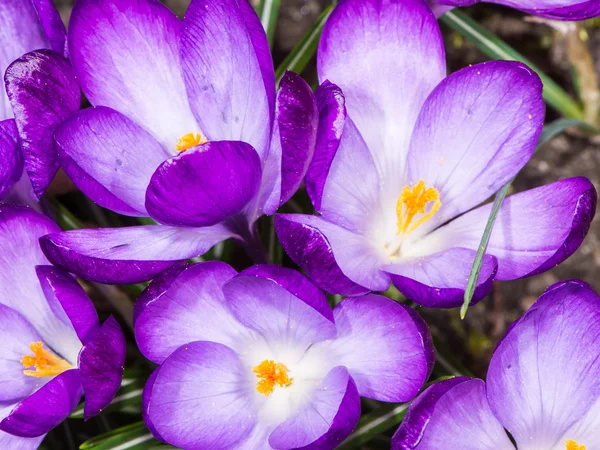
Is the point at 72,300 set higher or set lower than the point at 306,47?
lower

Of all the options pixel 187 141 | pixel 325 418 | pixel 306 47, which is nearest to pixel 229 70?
pixel 187 141

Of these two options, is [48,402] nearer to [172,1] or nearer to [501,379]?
[501,379]

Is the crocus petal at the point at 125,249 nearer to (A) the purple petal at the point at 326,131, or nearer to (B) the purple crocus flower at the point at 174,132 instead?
(B) the purple crocus flower at the point at 174,132

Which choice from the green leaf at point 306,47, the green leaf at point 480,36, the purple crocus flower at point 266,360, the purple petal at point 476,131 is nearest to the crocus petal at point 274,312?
the purple crocus flower at point 266,360

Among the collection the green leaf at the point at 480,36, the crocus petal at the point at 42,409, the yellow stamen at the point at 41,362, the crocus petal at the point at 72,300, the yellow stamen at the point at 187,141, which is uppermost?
the green leaf at the point at 480,36

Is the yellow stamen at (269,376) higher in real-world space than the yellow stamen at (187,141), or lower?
lower

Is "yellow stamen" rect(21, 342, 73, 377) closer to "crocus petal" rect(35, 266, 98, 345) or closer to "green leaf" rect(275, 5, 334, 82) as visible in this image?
"crocus petal" rect(35, 266, 98, 345)

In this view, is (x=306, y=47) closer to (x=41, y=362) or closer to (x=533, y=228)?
(x=533, y=228)
